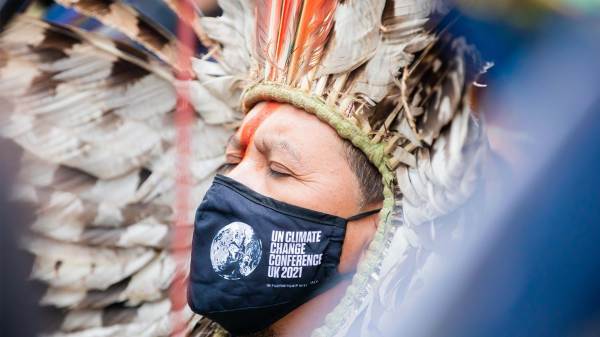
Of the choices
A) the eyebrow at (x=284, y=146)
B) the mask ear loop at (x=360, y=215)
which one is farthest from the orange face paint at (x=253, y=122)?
the mask ear loop at (x=360, y=215)

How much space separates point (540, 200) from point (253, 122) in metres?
1.07

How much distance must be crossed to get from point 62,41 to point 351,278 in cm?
138

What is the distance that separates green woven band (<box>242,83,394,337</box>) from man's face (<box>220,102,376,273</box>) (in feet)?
0.11

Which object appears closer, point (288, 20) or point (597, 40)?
point (597, 40)

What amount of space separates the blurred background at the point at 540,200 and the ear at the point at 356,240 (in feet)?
1.96

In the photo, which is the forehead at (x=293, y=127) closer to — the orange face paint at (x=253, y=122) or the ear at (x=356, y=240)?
the orange face paint at (x=253, y=122)

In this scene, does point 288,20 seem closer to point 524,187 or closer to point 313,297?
point 313,297

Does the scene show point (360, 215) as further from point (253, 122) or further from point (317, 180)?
point (253, 122)

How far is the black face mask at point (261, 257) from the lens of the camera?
1863mm

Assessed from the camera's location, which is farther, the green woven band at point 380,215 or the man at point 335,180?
the green woven band at point 380,215

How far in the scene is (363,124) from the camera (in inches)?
73.8

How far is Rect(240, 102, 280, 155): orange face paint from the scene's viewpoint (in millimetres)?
2045

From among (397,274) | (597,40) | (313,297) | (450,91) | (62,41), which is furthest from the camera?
(62,41)

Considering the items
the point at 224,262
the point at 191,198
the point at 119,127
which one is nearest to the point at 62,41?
the point at 119,127
